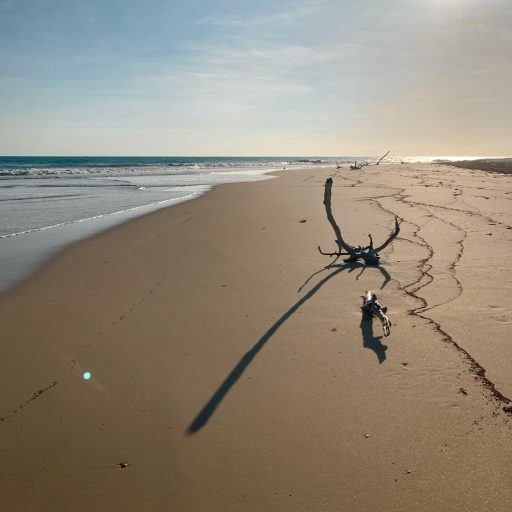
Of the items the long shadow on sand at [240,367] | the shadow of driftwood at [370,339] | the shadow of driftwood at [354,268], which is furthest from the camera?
the shadow of driftwood at [354,268]

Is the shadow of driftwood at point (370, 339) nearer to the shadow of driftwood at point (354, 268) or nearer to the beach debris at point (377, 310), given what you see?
the beach debris at point (377, 310)

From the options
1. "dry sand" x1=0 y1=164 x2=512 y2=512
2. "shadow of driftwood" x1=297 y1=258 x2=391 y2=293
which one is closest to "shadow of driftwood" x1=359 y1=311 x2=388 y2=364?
"dry sand" x1=0 y1=164 x2=512 y2=512

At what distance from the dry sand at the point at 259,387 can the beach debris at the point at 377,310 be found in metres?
0.11

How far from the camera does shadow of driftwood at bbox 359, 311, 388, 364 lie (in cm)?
331

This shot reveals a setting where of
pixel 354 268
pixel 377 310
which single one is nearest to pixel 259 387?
pixel 377 310

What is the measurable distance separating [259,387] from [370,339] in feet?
3.55

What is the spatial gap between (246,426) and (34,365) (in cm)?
177

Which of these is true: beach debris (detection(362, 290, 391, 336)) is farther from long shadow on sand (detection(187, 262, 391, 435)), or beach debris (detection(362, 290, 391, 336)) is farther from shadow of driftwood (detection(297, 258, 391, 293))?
shadow of driftwood (detection(297, 258, 391, 293))

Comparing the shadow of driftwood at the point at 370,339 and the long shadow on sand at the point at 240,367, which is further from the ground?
the shadow of driftwood at the point at 370,339

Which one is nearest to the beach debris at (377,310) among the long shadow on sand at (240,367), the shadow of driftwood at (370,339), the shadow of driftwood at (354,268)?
the shadow of driftwood at (370,339)

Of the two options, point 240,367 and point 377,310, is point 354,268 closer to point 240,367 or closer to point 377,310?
point 377,310

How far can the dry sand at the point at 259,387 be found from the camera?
6.94 ft

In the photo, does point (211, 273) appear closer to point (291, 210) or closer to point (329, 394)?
point (329, 394)

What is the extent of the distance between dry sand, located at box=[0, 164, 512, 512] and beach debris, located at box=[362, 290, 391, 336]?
0.11 m
